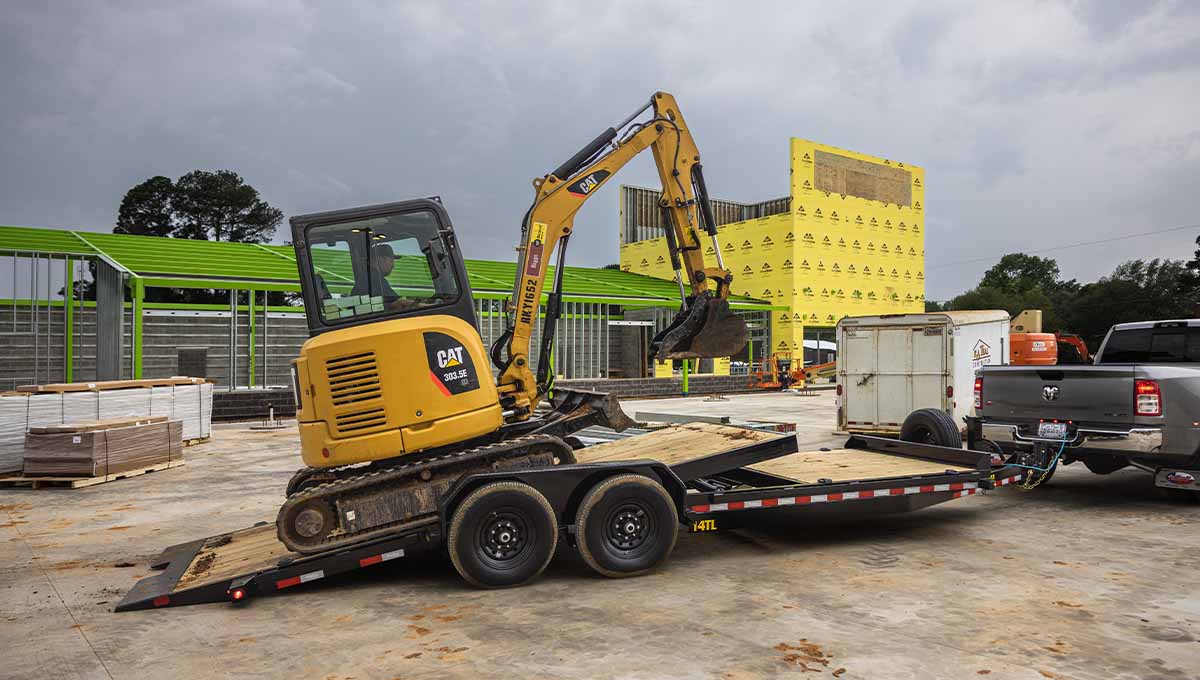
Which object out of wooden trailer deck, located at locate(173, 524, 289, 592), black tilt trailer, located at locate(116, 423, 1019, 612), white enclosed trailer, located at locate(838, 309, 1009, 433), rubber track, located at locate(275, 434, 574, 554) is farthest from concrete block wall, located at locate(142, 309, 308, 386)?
rubber track, located at locate(275, 434, 574, 554)

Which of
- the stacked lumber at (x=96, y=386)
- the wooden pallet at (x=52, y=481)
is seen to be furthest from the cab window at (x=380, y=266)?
the stacked lumber at (x=96, y=386)

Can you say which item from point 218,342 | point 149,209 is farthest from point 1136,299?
point 149,209

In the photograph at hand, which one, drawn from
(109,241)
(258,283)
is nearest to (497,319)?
(258,283)

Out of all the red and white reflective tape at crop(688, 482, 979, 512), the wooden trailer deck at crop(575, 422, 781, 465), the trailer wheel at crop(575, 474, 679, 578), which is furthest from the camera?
the wooden trailer deck at crop(575, 422, 781, 465)

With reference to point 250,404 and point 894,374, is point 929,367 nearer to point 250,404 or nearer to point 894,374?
point 894,374

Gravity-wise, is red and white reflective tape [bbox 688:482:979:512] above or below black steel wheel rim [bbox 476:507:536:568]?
above

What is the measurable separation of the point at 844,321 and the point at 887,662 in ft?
36.7

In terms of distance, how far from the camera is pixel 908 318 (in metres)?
14.2

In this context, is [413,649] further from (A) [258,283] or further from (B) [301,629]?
(A) [258,283]

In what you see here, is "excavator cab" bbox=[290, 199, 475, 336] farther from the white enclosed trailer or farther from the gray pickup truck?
the white enclosed trailer

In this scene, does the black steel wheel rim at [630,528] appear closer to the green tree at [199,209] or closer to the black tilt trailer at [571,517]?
the black tilt trailer at [571,517]

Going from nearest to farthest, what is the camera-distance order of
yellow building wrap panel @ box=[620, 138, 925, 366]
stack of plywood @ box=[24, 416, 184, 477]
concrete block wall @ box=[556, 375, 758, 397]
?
stack of plywood @ box=[24, 416, 184, 477] < concrete block wall @ box=[556, 375, 758, 397] < yellow building wrap panel @ box=[620, 138, 925, 366]

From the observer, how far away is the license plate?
8.18m

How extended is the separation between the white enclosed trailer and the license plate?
201 inches
